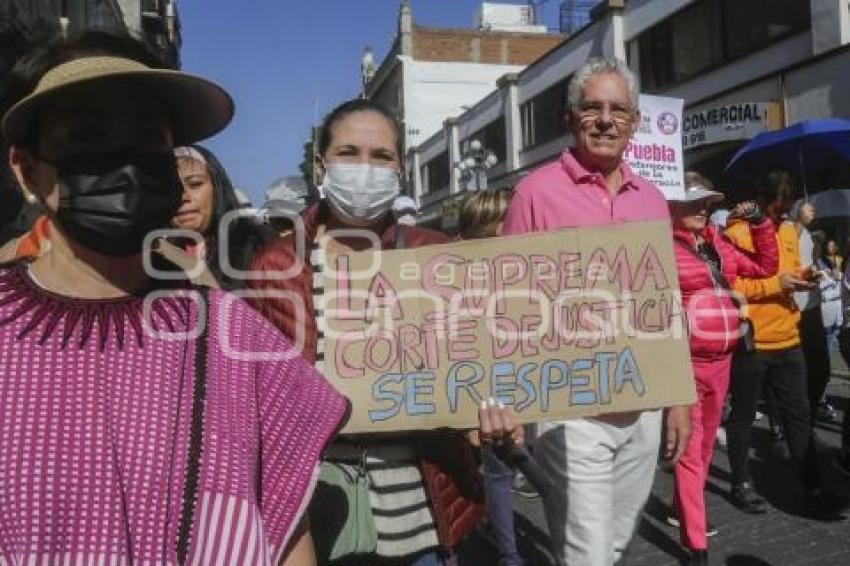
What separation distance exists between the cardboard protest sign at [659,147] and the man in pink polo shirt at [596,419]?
3.11 m

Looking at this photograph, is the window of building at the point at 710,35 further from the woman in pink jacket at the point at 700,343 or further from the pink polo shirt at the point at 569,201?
the pink polo shirt at the point at 569,201

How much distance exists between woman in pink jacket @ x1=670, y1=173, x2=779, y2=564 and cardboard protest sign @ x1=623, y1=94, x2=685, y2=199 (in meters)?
1.47

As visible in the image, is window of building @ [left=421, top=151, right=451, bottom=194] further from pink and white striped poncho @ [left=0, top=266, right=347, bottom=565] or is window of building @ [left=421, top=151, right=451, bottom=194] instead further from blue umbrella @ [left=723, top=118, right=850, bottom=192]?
pink and white striped poncho @ [left=0, top=266, right=347, bottom=565]

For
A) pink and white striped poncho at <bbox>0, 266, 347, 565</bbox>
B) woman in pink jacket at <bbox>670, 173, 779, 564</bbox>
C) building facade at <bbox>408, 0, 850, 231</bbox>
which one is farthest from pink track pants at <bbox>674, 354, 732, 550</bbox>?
building facade at <bbox>408, 0, 850, 231</bbox>

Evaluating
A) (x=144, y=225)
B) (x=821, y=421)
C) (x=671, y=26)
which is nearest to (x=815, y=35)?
(x=671, y=26)

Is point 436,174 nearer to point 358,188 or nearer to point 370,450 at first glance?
point 358,188

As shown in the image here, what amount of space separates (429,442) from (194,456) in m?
1.04

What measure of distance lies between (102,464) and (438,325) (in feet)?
3.88

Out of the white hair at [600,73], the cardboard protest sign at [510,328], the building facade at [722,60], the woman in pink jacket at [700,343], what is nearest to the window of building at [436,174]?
the building facade at [722,60]

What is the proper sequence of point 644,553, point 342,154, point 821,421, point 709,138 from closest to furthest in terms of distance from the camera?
point 342,154, point 644,553, point 821,421, point 709,138

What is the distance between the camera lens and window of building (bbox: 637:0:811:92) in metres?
13.5

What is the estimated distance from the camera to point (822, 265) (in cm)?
907

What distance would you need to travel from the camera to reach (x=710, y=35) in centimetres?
1548

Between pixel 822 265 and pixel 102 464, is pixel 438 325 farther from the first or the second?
pixel 822 265
